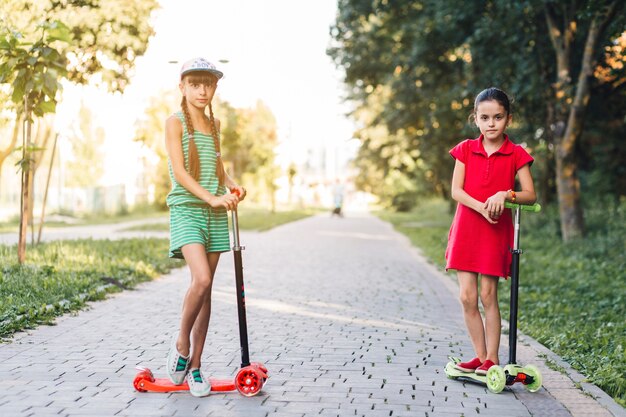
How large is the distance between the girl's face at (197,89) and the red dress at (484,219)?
161cm

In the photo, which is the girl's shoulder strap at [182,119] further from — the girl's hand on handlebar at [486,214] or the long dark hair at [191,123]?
the girl's hand on handlebar at [486,214]

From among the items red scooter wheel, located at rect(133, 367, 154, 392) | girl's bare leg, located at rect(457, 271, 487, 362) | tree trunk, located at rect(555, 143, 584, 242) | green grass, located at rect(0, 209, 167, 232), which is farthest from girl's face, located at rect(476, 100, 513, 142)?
green grass, located at rect(0, 209, 167, 232)

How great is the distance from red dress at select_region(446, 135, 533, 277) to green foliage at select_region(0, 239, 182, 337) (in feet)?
12.9

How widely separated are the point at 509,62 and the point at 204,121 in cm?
1571

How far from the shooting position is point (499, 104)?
4824 mm

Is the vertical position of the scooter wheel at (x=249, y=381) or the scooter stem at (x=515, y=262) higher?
the scooter stem at (x=515, y=262)

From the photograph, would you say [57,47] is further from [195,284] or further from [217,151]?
[195,284]

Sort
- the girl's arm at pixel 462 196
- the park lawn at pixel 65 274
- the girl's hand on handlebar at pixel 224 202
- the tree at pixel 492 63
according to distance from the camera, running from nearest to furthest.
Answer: the girl's hand on handlebar at pixel 224 202 < the girl's arm at pixel 462 196 < the park lawn at pixel 65 274 < the tree at pixel 492 63

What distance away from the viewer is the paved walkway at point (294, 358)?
4465 millimetres

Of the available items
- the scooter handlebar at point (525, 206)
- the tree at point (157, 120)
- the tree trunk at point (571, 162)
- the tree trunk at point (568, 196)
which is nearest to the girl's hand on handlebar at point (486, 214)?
the scooter handlebar at point (525, 206)

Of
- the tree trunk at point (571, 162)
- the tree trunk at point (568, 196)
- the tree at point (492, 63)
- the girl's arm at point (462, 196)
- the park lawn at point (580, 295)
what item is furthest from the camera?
the tree trunk at point (568, 196)

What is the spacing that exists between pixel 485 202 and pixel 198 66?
1.94 metres

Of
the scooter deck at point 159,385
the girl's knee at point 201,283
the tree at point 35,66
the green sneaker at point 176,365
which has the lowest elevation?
the scooter deck at point 159,385

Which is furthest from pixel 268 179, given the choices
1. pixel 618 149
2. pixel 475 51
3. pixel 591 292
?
pixel 591 292
